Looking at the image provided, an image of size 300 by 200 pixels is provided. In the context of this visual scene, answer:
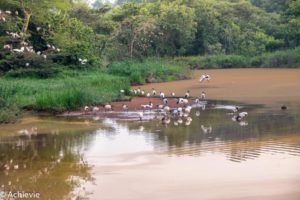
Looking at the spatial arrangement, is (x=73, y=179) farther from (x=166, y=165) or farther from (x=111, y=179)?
(x=166, y=165)

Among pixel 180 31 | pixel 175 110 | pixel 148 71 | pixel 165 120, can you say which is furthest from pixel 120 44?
pixel 165 120

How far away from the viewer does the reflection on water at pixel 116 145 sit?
9961 mm

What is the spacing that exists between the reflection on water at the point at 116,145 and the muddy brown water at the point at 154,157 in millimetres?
18

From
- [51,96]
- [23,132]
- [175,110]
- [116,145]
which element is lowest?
[116,145]

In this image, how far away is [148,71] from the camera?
31484mm

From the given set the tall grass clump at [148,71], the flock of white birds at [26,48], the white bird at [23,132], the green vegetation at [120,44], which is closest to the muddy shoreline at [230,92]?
the tall grass clump at [148,71]

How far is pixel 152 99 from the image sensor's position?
2166cm

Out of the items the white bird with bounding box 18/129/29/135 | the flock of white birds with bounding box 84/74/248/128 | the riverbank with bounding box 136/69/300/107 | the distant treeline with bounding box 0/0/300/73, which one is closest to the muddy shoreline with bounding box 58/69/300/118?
the riverbank with bounding box 136/69/300/107

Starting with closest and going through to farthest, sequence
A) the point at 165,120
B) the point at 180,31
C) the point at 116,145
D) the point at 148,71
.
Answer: the point at 116,145 < the point at 165,120 < the point at 148,71 < the point at 180,31

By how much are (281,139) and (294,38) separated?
1322 inches

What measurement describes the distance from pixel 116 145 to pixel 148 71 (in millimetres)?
18801

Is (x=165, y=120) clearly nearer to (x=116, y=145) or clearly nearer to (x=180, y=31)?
(x=116, y=145)

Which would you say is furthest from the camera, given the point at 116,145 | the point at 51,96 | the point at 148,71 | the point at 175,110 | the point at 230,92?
the point at 148,71

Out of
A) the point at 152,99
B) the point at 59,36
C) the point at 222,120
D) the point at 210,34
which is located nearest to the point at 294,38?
the point at 210,34
